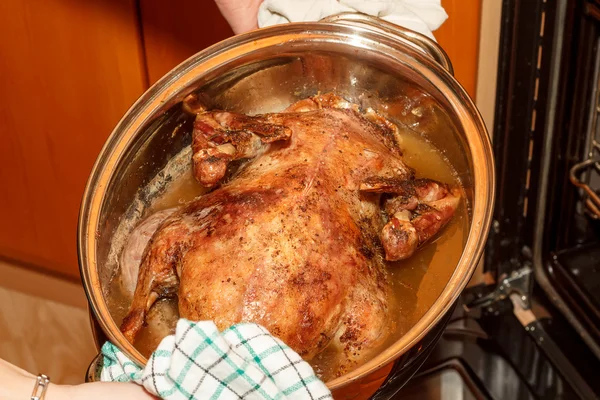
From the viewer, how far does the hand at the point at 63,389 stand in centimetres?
69

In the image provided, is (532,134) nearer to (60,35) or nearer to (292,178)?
(292,178)

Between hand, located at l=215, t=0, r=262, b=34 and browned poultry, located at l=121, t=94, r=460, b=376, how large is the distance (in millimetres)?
182

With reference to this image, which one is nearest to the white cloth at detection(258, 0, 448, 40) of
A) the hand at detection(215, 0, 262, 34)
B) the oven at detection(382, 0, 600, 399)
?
the hand at detection(215, 0, 262, 34)

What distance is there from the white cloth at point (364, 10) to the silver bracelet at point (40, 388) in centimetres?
63

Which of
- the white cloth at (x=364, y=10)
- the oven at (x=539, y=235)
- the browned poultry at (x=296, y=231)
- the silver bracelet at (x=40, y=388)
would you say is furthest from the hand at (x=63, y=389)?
the oven at (x=539, y=235)

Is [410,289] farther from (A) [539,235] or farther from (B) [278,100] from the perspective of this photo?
(A) [539,235]

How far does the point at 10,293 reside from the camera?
183cm

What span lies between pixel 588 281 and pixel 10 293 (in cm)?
137

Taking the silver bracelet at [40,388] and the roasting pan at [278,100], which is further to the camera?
the roasting pan at [278,100]

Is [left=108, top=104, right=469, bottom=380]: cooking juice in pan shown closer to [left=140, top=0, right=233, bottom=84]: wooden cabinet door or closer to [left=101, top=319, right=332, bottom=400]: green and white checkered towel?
[left=101, top=319, right=332, bottom=400]: green and white checkered towel

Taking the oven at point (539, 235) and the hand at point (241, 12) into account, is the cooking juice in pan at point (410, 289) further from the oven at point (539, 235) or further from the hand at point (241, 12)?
the oven at point (539, 235)

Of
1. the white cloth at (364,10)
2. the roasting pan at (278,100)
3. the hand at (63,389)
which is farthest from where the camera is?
the white cloth at (364,10)

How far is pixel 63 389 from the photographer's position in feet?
2.30

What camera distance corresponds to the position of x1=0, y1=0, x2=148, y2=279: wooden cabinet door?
1392 millimetres
